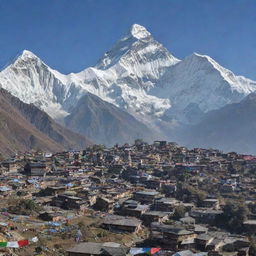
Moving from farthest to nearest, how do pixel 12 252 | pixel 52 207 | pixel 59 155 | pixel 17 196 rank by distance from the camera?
pixel 59 155, pixel 17 196, pixel 52 207, pixel 12 252

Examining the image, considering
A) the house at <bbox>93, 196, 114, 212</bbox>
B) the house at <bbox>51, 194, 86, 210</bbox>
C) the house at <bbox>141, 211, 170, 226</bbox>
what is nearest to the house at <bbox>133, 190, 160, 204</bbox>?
the house at <bbox>93, 196, 114, 212</bbox>

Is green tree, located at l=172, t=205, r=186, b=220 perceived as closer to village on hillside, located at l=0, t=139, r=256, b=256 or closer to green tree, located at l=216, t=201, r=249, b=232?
village on hillside, located at l=0, t=139, r=256, b=256

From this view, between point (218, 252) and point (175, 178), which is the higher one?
point (175, 178)

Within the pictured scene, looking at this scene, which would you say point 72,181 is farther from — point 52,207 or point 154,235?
point 154,235

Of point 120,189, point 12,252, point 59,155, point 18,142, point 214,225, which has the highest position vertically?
point 18,142

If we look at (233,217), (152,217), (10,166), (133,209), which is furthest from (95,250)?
(10,166)

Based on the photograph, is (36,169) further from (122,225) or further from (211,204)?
(122,225)

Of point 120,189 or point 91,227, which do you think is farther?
point 120,189

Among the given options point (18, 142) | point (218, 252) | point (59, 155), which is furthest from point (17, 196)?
point (18, 142)
